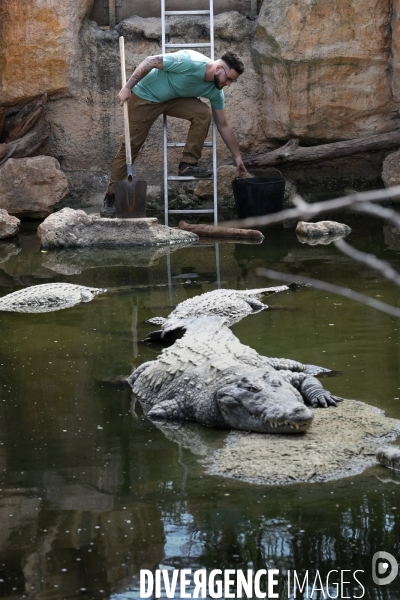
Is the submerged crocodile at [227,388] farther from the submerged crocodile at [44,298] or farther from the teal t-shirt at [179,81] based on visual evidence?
the teal t-shirt at [179,81]

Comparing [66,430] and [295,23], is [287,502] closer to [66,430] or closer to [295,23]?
[66,430]

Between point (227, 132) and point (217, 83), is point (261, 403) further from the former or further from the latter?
point (227, 132)

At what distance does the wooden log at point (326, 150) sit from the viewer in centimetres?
1109

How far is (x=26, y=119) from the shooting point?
11320 millimetres

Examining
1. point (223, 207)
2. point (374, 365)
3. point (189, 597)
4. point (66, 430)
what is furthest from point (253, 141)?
point (189, 597)

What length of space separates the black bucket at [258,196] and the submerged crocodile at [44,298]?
11.1 feet

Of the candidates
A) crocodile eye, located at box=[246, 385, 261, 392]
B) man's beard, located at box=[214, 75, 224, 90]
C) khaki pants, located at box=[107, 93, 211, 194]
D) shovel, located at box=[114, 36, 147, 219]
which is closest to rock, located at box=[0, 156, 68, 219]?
khaki pants, located at box=[107, 93, 211, 194]

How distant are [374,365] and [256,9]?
7.71 m

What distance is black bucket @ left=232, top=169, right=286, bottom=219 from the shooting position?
10.1m

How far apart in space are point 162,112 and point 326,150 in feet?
7.41

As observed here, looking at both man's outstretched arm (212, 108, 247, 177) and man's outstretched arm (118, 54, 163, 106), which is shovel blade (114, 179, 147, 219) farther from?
man's outstretched arm (212, 108, 247, 177)

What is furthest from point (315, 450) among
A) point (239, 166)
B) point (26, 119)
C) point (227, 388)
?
point (26, 119)

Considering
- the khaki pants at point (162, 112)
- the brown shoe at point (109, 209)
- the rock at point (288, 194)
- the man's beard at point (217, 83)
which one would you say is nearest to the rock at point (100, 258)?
the brown shoe at point (109, 209)

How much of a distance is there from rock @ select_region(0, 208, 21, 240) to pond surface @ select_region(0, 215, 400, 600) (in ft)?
9.56
